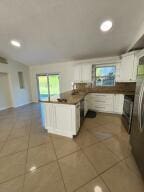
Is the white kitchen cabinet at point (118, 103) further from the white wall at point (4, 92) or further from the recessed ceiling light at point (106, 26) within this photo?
the white wall at point (4, 92)

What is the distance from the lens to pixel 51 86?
593 centimetres

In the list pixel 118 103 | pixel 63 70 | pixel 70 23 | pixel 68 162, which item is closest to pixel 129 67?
pixel 118 103

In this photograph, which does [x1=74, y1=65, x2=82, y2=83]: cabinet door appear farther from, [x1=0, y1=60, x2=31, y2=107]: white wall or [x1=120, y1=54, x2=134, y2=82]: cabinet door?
[x1=0, y1=60, x2=31, y2=107]: white wall

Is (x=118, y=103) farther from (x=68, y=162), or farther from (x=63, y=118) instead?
(x=68, y=162)

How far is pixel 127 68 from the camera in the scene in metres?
3.55

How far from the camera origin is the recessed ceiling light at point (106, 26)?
2334 mm

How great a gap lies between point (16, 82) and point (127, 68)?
5.28 meters

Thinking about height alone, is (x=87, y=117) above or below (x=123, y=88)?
below

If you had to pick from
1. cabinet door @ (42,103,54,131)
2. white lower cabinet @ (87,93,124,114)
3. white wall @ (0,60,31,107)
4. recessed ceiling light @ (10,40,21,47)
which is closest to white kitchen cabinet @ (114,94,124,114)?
white lower cabinet @ (87,93,124,114)

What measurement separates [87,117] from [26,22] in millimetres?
3299

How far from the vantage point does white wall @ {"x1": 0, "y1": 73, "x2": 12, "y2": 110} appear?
5070mm

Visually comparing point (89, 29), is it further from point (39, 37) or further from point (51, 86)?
point (51, 86)

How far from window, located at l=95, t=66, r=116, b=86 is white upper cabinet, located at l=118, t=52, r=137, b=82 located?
69 cm

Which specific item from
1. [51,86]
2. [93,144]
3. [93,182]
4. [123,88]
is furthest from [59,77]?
[93,182]
